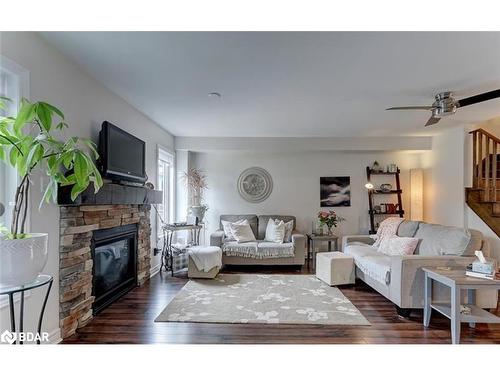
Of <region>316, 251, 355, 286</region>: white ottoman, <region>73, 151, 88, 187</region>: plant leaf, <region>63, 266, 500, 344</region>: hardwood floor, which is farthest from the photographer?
<region>316, 251, 355, 286</region>: white ottoman

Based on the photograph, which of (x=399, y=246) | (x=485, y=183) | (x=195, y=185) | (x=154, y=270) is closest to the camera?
(x=399, y=246)

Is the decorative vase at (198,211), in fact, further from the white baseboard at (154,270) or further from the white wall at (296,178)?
the white baseboard at (154,270)

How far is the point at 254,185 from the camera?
638 cm

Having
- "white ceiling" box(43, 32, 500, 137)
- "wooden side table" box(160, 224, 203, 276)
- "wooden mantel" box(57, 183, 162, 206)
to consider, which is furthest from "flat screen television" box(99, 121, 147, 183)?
"wooden side table" box(160, 224, 203, 276)

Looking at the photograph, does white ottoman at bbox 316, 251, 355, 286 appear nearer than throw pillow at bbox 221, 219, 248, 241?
Yes

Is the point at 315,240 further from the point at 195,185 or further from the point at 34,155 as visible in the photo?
the point at 34,155

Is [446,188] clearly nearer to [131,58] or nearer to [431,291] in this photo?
[431,291]

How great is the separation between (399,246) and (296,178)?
9.26 ft

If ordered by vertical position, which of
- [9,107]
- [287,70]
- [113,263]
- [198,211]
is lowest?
[113,263]

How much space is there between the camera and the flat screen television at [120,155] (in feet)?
9.96

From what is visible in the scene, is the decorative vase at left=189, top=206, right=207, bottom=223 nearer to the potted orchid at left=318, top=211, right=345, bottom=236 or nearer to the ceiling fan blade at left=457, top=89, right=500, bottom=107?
the potted orchid at left=318, top=211, right=345, bottom=236

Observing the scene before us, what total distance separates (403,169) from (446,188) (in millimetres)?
1149

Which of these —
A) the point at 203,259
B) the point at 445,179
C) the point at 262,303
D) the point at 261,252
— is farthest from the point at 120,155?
the point at 445,179

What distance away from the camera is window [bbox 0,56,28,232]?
6.63ft
